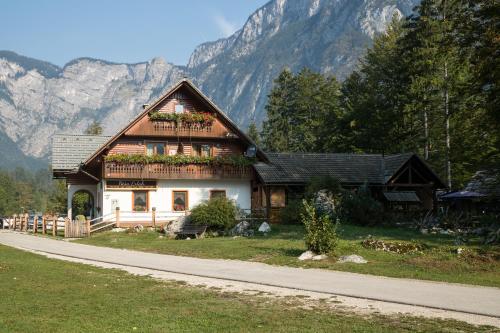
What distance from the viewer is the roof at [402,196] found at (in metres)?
38.4

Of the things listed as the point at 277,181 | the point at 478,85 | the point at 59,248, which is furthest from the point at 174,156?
the point at 478,85

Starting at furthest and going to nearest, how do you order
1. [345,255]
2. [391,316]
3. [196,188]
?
[196,188] < [345,255] < [391,316]

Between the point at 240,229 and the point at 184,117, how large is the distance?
11.4m

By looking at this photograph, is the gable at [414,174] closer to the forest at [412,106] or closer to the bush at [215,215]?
the forest at [412,106]

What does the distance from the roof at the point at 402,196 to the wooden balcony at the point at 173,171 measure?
9385 mm

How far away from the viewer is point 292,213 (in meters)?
33.7

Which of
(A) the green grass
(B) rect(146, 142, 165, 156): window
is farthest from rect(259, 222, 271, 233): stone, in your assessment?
(A) the green grass

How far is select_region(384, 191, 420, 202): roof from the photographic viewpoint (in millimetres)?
38375

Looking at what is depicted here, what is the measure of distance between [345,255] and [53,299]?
32.6ft

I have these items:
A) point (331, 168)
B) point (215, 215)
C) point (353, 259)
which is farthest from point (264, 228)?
point (353, 259)

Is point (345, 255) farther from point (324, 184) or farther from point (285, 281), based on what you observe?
point (324, 184)

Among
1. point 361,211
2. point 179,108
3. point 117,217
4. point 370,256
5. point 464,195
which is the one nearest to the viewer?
point 370,256

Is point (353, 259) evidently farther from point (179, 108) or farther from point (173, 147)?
point (179, 108)

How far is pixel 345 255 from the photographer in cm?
1867
